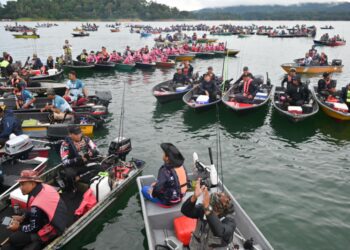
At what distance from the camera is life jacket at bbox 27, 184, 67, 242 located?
5312mm

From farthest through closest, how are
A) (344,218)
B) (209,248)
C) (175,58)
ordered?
(175,58) → (344,218) → (209,248)

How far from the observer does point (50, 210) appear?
5.45m

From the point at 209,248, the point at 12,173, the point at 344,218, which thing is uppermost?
the point at 209,248

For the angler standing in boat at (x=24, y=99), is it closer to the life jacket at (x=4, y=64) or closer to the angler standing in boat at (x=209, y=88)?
the angler standing in boat at (x=209, y=88)

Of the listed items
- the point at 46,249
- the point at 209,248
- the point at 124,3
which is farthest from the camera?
the point at 124,3

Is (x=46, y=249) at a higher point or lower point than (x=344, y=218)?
higher

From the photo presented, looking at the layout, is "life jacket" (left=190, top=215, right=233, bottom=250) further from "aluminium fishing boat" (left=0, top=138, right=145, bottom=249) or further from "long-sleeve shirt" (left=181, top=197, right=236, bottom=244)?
"aluminium fishing boat" (left=0, top=138, right=145, bottom=249)

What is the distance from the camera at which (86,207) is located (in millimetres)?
7215

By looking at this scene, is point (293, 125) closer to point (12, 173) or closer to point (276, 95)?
point (276, 95)

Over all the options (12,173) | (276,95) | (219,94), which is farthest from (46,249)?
(276,95)

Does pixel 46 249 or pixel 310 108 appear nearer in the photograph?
pixel 46 249

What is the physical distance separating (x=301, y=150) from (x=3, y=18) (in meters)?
149

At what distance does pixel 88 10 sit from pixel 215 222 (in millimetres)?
169437

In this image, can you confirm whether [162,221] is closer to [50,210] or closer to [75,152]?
[50,210]
